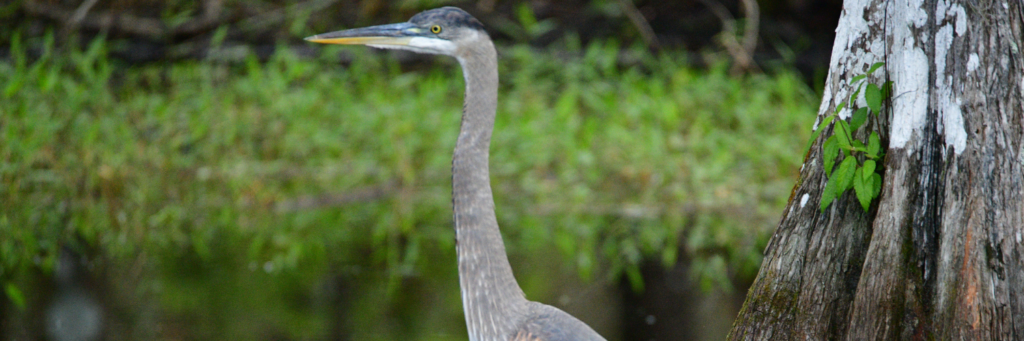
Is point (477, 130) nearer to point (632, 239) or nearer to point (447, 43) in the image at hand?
point (447, 43)

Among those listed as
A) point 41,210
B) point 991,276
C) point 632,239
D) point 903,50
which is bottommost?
point 632,239

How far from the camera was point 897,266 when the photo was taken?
2480 millimetres

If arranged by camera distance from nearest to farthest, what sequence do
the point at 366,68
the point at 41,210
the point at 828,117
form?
the point at 828,117, the point at 41,210, the point at 366,68

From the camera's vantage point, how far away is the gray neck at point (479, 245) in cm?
274

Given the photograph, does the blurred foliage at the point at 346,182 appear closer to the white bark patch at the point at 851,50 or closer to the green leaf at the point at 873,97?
the white bark patch at the point at 851,50

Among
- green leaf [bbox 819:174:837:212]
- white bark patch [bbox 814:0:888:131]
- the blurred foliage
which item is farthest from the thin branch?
green leaf [bbox 819:174:837:212]

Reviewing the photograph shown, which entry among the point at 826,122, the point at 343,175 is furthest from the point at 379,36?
the point at 343,175

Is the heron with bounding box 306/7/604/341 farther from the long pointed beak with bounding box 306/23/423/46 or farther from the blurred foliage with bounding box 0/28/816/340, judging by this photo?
the blurred foliage with bounding box 0/28/816/340

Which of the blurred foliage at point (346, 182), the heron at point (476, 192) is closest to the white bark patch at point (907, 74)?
the heron at point (476, 192)

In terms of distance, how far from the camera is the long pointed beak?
9.15ft

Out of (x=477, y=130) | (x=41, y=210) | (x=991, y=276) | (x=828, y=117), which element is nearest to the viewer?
(x=991, y=276)

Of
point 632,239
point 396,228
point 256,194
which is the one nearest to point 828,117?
point 632,239

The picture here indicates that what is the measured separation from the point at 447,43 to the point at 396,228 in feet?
9.95

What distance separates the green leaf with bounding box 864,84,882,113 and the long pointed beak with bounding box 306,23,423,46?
1301 mm
